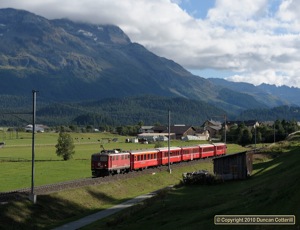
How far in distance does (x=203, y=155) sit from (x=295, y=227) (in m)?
82.0

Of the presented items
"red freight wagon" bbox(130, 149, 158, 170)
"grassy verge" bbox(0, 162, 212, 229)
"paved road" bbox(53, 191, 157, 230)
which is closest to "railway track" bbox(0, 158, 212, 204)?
"grassy verge" bbox(0, 162, 212, 229)

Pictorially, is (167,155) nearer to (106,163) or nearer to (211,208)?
(106,163)

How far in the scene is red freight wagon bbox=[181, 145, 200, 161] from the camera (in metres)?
90.9

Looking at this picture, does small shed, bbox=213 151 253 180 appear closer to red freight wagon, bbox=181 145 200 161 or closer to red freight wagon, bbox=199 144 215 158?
red freight wagon, bbox=181 145 200 161

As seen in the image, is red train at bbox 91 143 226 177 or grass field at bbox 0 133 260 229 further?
red train at bbox 91 143 226 177

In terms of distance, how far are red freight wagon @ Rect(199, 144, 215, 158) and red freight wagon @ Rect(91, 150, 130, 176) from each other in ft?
120

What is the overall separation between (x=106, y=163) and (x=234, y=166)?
16.9 metres

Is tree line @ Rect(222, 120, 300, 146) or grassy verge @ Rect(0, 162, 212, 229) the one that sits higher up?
tree line @ Rect(222, 120, 300, 146)

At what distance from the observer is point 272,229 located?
20859 millimetres

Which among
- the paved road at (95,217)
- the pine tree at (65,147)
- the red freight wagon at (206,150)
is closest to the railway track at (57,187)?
the paved road at (95,217)

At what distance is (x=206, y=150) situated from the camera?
10350 cm

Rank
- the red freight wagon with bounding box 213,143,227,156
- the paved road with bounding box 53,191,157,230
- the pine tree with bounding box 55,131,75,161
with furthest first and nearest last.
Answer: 1. the red freight wagon with bounding box 213,143,227,156
2. the pine tree with bounding box 55,131,75,161
3. the paved road with bounding box 53,191,157,230

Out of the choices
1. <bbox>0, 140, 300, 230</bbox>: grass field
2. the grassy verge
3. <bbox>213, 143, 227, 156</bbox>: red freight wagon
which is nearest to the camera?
<bbox>0, 140, 300, 230</bbox>: grass field

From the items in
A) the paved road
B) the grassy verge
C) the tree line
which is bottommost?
the paved road
